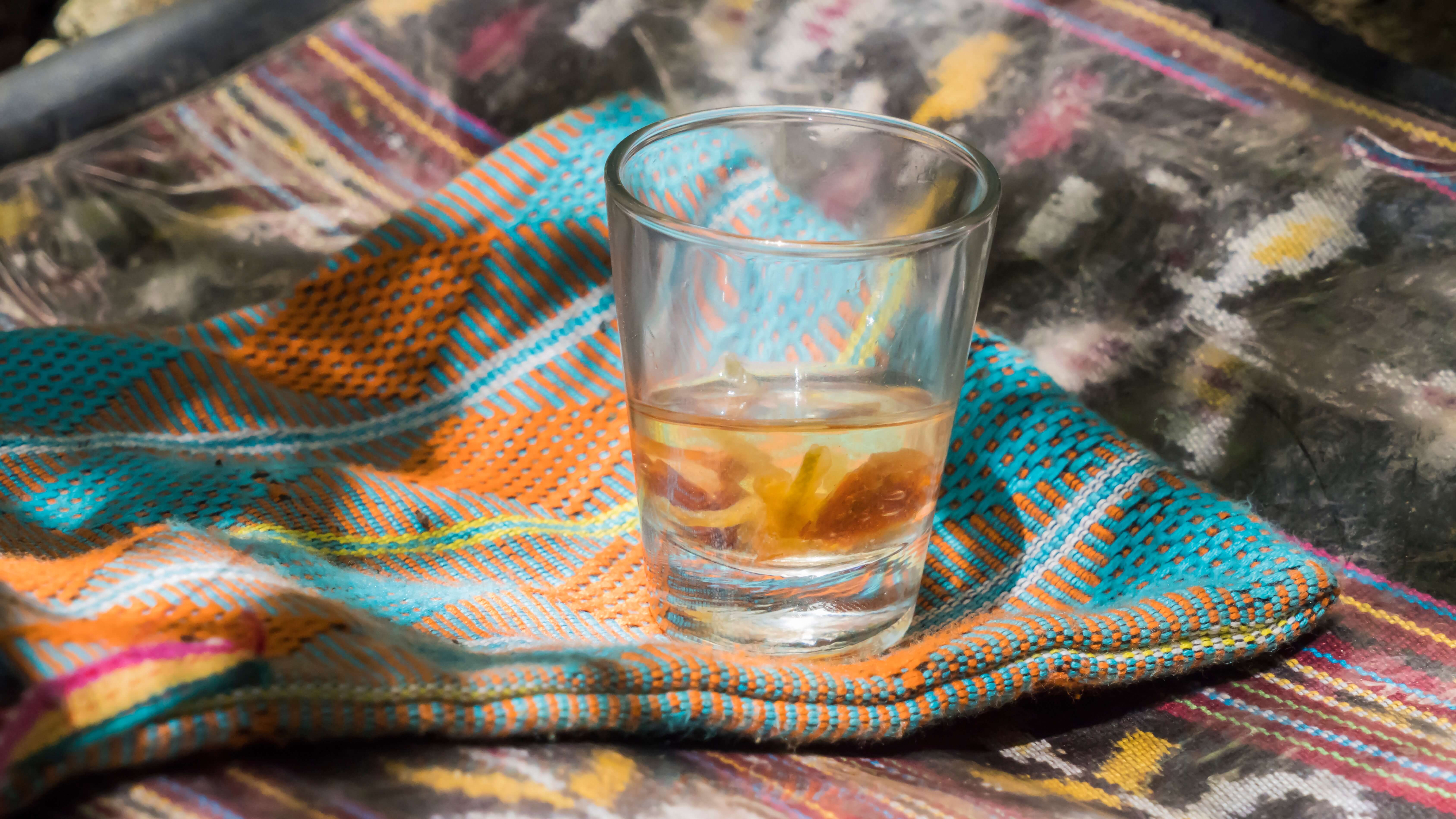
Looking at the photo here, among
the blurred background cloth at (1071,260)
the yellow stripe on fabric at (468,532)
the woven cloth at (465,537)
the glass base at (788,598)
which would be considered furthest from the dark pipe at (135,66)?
the glass base at (788,598)

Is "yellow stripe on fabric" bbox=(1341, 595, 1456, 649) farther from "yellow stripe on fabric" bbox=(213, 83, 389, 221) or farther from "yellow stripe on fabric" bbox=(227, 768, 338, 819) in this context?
"yellow stripe on fabric" bbox=(213, 83, 389, 221)

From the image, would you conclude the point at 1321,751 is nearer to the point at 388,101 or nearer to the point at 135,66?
the point at 388,101

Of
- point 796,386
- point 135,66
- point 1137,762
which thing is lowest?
point 1137,762

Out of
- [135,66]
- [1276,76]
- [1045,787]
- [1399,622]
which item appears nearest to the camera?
[1045,787]

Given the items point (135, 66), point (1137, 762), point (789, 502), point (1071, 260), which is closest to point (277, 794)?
point (789, 502)

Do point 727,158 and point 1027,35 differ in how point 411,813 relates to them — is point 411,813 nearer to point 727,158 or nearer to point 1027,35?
point 727,158

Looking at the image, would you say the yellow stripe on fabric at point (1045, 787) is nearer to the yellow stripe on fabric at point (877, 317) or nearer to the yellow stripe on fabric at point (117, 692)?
the yellow stripe on fabric at point (877, 317)
